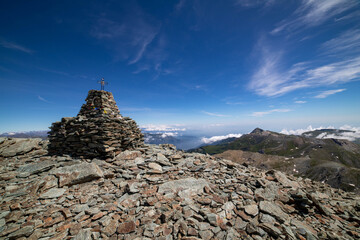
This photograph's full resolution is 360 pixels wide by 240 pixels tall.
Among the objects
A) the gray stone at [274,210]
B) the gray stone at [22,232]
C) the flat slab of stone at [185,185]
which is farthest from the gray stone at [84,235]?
the gray stone at [274,210]

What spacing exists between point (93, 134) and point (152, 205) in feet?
31.5

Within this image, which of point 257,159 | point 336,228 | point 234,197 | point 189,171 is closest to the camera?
point 336,228

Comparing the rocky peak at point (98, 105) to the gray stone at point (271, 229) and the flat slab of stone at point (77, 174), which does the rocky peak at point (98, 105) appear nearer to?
the flat slab of stone at point (77, 174)

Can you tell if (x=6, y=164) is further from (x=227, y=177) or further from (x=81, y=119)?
(x=227, y=177)

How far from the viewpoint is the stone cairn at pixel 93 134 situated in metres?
13.1

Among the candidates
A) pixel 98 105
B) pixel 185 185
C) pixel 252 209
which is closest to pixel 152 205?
pixel 185 185

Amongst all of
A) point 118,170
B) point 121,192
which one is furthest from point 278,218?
point 118,170

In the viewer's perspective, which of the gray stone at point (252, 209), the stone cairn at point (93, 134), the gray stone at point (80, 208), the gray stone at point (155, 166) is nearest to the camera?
the gray stone at point (80, 208)


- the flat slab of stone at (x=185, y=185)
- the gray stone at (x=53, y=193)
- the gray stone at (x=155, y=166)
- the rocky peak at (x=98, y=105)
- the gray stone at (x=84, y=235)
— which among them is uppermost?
the rocky peak at (x=98, y=105)

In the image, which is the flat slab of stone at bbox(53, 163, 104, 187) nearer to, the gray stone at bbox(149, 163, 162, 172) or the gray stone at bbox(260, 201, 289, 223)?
the gray stone at bbox(149, 163, 162, 172)

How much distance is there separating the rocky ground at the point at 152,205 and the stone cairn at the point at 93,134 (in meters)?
1.34

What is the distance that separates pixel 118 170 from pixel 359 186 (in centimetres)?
21312

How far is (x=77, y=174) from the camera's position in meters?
9.55

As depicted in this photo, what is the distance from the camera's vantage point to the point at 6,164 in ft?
36.9
